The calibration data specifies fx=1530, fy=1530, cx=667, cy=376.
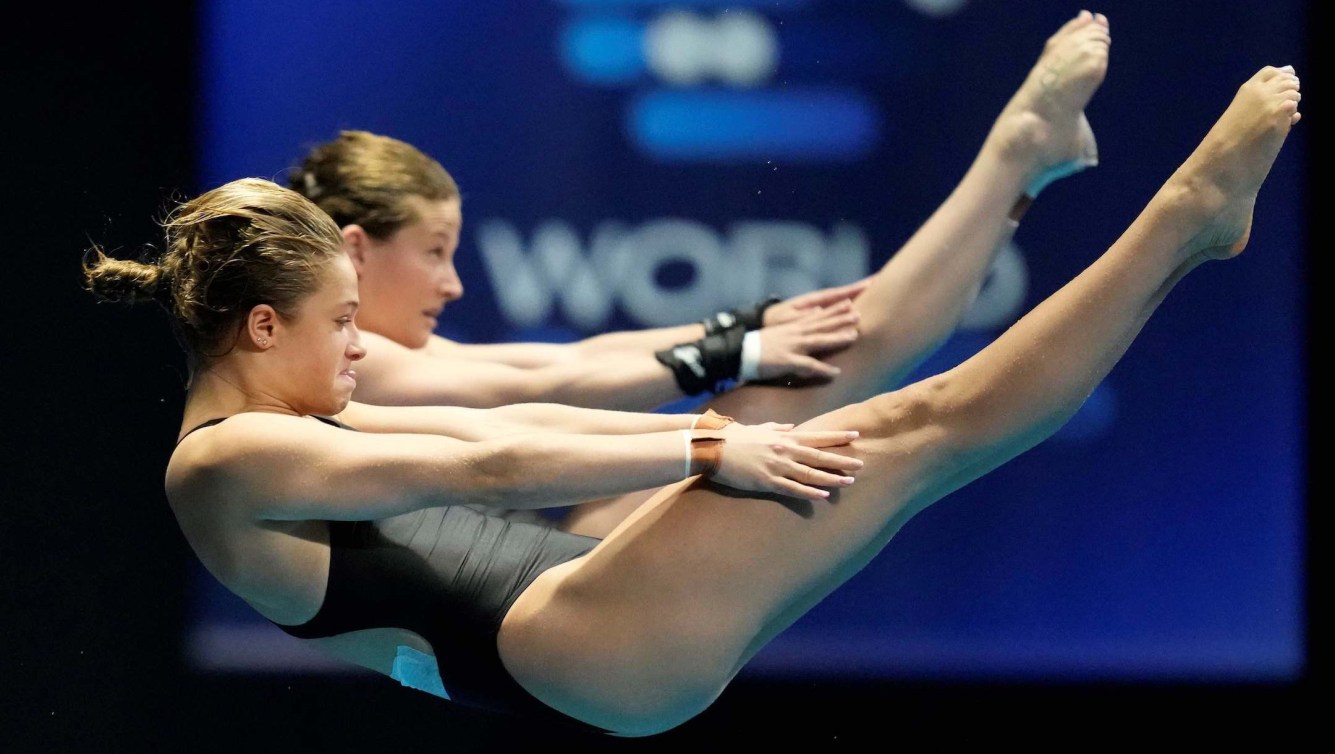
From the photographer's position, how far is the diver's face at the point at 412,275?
125 inches

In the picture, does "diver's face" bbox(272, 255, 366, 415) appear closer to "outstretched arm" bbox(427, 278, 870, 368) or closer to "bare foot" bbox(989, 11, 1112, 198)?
"outstretched arm" bbox(427, 278, 870, 368)

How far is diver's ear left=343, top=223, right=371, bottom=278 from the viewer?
312 centimetres

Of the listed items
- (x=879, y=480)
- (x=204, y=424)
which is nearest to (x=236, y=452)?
(x=204, y=424)

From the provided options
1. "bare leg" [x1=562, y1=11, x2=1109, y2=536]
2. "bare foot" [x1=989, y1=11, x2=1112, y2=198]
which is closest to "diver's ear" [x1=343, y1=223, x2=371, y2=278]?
"bare leg" [x1=562, y1=11, x2=1109, y2=536]

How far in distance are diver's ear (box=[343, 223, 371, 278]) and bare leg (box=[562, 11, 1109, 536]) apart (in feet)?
2.30

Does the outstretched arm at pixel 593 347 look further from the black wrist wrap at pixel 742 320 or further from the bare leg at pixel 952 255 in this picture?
the bare leg at pixel 952 255

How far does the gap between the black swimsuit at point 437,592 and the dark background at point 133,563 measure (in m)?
1.46

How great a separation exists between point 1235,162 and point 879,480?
2.34 feet

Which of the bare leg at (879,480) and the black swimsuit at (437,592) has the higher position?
the bare leg at (879,480)

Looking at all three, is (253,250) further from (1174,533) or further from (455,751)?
(1174,533)

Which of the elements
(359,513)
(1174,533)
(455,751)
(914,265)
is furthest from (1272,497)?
(359,513)

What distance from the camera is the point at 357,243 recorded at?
314 centimetres

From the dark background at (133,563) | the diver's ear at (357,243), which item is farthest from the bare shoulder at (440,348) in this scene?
the dark background at (133,563)

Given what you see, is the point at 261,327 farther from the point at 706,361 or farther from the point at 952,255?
the point at 952,255
